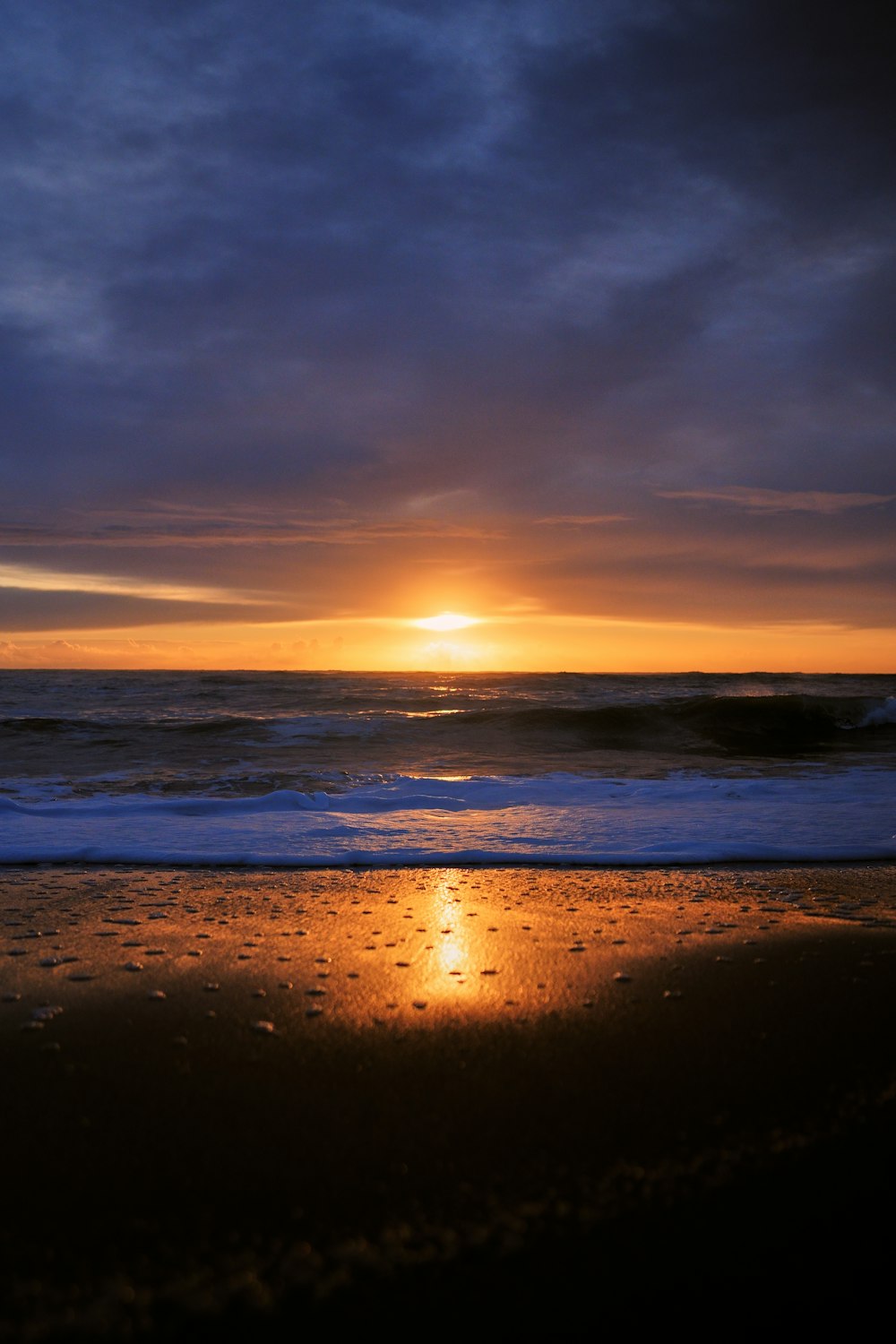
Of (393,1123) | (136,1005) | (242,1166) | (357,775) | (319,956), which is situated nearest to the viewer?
(242,1166)

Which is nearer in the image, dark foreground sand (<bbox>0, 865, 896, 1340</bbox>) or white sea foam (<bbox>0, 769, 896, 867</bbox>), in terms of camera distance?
dark foreground sand (<bbox>0, 865, 896, 1340</bbox>)

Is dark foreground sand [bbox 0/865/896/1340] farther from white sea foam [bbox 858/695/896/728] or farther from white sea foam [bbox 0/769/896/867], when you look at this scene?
white sea foam [bbox 858/695/896/728]

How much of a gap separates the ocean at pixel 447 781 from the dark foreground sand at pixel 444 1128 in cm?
199

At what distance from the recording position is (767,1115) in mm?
1979

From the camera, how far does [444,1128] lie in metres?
1.96

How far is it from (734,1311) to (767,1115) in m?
0.68

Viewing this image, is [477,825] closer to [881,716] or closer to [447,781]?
[447,781]

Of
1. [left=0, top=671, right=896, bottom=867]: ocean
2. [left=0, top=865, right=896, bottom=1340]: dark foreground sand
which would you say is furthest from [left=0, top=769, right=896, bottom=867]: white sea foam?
[left=0, top=865, right=896, bottom=1340]: dark foreground sand

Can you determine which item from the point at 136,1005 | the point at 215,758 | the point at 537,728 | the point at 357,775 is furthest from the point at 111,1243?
the point at 537,728

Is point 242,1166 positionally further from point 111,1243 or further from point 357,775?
point 357,775

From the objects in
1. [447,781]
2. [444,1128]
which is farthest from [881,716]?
[444,1128]

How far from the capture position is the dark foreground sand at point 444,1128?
141 cm

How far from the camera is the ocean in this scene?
5711 mm

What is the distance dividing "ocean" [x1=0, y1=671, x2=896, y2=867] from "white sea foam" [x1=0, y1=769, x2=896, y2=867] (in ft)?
0.09
